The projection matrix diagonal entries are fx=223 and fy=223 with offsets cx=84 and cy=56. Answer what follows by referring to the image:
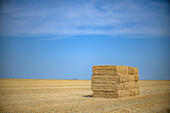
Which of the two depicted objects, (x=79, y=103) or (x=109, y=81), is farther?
(x=109, y=81)

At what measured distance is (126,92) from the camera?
16.1 m

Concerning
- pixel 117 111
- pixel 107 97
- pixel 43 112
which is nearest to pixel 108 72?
pixel 107 97

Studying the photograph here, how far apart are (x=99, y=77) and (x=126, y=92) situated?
2398 mm

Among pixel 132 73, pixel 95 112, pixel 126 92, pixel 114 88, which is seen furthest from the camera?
pixel 132 73

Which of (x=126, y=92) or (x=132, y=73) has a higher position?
(x=132, y=73)

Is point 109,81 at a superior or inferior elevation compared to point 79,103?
superior

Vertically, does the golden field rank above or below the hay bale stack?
below

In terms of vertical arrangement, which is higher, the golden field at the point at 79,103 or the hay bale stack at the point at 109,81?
the hay bale stack at the point at 109,81

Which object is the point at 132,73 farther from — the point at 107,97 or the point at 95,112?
the point at 95,112

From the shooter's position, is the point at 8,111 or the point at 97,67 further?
the point at 97,67

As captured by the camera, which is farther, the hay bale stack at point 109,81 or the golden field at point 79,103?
the hay bale stack at point 109,81

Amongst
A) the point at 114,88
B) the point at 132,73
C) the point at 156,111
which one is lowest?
the point at 156,111

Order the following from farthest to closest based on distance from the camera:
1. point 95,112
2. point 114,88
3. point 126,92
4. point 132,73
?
point 132,73 → point 126,92 → point 114,88 → point 95,112

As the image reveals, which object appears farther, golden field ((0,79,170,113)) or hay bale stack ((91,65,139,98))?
hay bale stack ((91,65,139,98))
